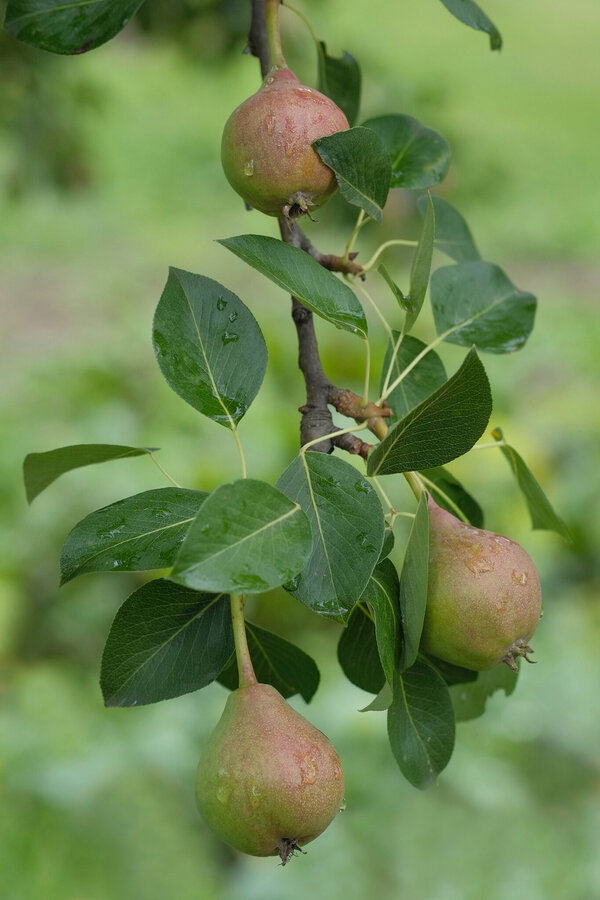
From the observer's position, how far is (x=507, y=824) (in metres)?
1.49

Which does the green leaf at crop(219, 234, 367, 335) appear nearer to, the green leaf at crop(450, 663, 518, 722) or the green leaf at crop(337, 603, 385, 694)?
the green leaf at crop(337, 603, 385, 694)

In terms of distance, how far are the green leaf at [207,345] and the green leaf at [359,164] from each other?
0.27 ft

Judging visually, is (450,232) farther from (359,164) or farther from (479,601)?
(479,601)

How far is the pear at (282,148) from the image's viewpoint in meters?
0.47

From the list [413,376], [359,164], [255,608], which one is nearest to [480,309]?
[413,376]

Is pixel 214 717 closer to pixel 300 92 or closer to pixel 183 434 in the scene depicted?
pixel 183 434

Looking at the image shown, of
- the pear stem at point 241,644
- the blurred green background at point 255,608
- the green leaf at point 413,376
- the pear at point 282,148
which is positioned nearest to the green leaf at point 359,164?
the pear at point 282,148

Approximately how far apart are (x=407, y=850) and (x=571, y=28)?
22.8ft

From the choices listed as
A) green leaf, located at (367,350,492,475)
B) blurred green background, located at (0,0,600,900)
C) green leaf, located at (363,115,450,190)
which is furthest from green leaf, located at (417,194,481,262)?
blurred green background, located at (0,0,600,900)

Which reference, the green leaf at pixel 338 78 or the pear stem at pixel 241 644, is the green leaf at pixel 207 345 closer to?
the pear stem at pixel 241 644

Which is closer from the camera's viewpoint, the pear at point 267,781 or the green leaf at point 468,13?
the pear at point 267,781

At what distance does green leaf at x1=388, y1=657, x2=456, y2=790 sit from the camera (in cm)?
50

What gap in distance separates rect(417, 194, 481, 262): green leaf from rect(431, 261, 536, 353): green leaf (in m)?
0.05

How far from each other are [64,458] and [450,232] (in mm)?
333
